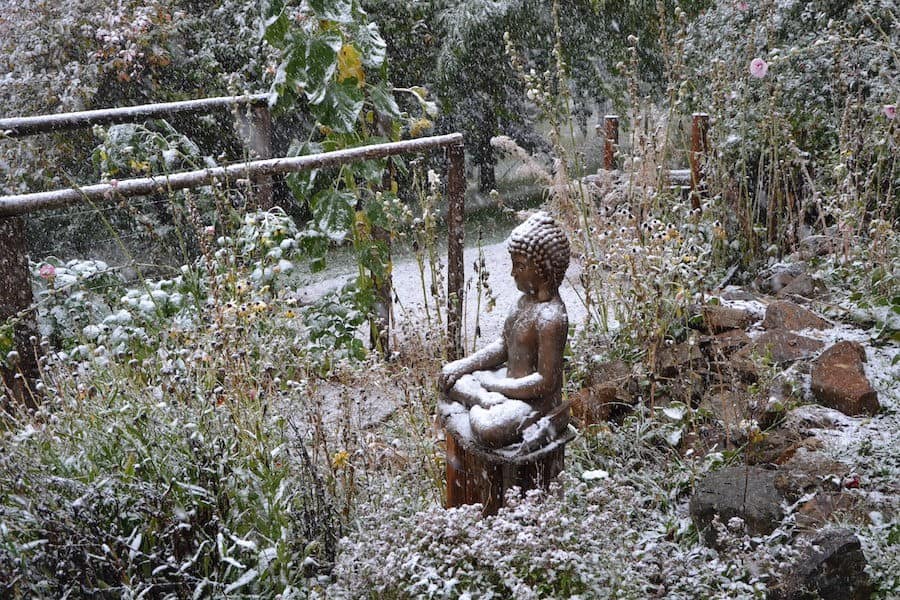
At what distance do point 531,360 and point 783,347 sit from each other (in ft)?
5.51

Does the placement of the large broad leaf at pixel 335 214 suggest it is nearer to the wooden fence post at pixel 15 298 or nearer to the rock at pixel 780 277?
the wooden fence post at pixel 15 298

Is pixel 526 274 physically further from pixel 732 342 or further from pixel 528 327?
pixel 732 342

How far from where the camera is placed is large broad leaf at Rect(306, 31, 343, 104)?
13.0 feet

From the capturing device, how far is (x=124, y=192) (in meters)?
3.05

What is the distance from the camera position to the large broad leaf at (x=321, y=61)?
3955 millimetres

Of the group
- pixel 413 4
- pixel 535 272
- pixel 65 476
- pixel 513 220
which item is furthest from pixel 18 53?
pixel 535 272

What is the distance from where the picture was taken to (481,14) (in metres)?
7.99

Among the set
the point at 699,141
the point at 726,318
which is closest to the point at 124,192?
the point at 726,318

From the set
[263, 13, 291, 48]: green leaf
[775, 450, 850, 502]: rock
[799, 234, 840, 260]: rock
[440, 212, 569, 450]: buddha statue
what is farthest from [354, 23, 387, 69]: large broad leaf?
[775, 450, 850, 502]: rock

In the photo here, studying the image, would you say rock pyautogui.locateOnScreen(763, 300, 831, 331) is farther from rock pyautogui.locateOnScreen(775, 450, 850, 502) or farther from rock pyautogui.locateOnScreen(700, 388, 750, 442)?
rock pyautogui.locateOnScreen(775, 450, 850, 502)

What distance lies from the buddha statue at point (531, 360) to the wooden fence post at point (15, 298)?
1.50 m

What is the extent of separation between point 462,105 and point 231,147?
2460 mm

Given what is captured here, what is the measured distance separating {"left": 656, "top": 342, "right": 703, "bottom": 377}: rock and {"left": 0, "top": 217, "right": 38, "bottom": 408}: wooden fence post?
8.05 feet

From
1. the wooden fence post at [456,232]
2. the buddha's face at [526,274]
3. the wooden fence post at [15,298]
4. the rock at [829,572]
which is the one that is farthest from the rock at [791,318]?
the wooden fence post at [15,298]
